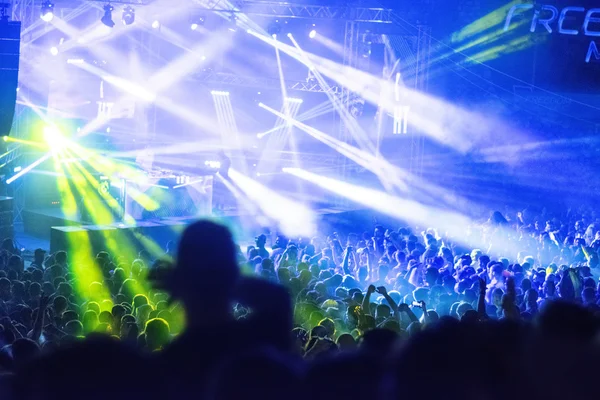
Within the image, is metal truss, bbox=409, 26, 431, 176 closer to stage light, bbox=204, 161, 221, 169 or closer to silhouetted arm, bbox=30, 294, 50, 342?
stage light, bbox=204, 161, 221, 169

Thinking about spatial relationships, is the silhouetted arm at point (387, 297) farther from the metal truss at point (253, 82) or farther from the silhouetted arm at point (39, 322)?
the metal truss at point (253, 82)

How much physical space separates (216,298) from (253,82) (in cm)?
1800

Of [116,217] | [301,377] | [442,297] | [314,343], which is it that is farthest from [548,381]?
[116,217]

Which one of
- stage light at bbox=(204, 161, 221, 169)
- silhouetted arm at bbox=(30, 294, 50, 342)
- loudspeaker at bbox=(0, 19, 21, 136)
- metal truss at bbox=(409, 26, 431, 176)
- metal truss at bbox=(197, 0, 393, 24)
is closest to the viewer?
silhouetted arm at bbox=(30, 294, 50, 342)

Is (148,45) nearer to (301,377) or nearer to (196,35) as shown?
(196,35)

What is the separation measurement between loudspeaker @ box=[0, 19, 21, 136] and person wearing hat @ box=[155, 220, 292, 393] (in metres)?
8.12

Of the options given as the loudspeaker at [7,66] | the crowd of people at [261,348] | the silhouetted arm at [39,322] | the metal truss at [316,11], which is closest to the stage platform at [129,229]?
the loudspeaker at [7,66]

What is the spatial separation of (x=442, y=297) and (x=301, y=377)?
16.5 feet

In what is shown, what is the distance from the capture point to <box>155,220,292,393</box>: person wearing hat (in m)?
2.17

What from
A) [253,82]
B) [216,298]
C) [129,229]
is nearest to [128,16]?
[129,229]

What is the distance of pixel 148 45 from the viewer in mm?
19719

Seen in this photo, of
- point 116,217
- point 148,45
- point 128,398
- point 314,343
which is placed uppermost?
point 148,45

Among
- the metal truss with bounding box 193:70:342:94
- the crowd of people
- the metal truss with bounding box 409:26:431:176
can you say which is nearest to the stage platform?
the metal truss with bounding box 409:26:431:176

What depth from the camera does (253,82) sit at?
19.8 m
